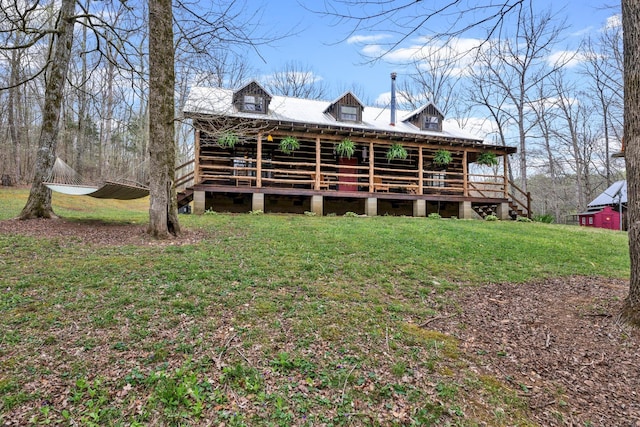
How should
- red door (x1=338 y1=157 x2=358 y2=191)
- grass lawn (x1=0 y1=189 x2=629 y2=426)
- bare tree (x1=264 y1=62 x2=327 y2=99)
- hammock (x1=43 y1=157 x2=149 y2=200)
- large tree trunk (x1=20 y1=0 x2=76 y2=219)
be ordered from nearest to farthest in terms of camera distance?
grass lawn (x1=0 y1=189 x2=629 y2=426), hammock (x1=43 y1=157 x2=149 y2=200), large tree trunk (x1=20 y1=0 x2=76 y2=219), red door (x1=338 y1=157 x2=358 y2=191), bare tree (x1=264 y1=62 x2=327 y2=99)

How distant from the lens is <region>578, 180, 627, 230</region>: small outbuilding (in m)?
19.3

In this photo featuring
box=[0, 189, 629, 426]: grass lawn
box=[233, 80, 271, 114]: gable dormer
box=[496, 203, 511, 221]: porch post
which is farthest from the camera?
box=[496, 203, 511, 221]: porch post

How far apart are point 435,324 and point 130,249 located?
5245 millimetres

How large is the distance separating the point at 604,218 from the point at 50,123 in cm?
2695

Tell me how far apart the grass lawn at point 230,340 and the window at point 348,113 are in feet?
38.0

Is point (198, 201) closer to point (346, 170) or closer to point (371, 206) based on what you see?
point (371, 206)

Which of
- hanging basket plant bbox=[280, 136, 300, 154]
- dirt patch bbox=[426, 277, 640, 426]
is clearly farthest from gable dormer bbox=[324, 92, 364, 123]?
dirt patch bbox=[426, 277, 640, 426]

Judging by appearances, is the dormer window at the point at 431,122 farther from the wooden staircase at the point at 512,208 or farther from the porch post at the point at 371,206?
the porch post at the point at 371,206

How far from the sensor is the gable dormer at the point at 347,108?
16.4 metres

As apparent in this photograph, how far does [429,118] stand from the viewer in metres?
17.7

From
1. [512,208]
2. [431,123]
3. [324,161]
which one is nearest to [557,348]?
[324,161]

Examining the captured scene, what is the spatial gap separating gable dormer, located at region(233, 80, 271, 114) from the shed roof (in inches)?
788

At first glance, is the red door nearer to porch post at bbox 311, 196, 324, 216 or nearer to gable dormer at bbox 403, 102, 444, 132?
porch post at bbox 311, 196, 324, 216

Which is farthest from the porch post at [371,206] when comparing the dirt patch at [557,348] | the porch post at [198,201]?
the dirt patch at [557,348]
